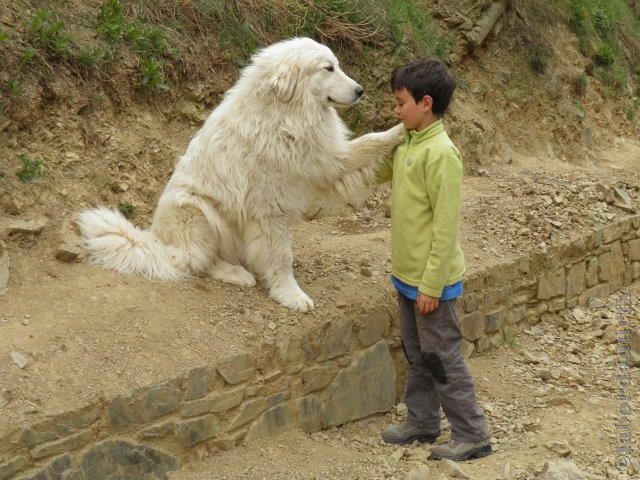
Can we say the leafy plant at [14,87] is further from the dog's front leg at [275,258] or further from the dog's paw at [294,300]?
the dog's paw at [294,300]

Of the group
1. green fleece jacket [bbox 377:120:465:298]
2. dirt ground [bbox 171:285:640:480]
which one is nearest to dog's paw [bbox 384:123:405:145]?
green fleece jacket [bbox 377:120:465:298]

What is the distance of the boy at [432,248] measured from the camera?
11.9ft

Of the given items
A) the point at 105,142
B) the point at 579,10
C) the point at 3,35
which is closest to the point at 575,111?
the point at 579,10

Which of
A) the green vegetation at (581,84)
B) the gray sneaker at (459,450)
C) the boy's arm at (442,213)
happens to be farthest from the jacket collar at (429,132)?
the green vegetation at (581,84)

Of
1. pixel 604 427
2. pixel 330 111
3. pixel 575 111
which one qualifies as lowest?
pixel 604 427

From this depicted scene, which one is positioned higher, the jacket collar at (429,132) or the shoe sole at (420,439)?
the jacket collar at (429,132)

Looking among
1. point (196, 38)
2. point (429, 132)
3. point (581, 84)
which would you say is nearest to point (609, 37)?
point (581, 84)

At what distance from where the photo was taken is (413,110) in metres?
3.73

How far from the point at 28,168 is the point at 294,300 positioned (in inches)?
80.3

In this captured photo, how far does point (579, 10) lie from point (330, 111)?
724 cm

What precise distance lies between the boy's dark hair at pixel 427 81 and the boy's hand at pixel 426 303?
0.92 meters

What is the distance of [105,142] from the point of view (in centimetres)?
565

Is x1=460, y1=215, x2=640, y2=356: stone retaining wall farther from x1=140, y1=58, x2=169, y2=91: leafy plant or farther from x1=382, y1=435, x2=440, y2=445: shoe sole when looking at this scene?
x1=140, y1=58, x2=169, y2=91: leafy plant

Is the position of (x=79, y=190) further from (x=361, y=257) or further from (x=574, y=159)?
(x=574, y=159)
